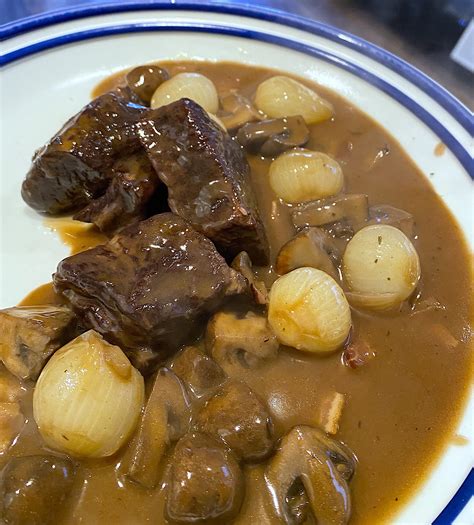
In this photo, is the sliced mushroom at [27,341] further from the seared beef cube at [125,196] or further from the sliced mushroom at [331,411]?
the sliced mushroom at [331,411]

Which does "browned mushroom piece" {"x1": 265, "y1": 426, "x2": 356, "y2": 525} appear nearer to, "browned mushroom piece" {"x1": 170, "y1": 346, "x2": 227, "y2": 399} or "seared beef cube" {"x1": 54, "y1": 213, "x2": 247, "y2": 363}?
"browned mushroom piece" {"x1": 170, "y1": 346, "x2": 227, "y2": 399}

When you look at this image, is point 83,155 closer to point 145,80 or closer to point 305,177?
point 145,80

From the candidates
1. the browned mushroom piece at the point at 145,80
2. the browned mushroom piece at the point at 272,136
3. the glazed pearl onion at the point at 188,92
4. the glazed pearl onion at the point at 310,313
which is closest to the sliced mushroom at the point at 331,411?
the glazed pearl onion at the point at 310,313

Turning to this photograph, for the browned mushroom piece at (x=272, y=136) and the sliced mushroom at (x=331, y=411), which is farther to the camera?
the browned mushroom piece at (x=272, y=136)

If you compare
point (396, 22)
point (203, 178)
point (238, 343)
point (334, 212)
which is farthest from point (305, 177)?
point (396, 22)

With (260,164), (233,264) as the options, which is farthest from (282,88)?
(233,264)

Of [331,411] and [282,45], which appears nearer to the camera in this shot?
[331,411]
